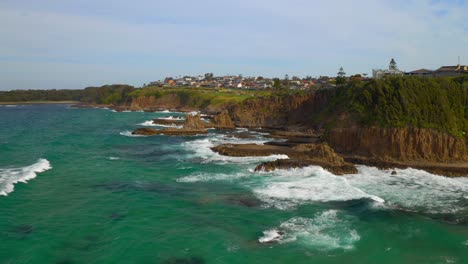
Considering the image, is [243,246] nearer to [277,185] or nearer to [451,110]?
[277,185]

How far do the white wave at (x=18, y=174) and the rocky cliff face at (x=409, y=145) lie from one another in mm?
33688

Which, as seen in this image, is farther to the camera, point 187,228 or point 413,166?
point 413,166

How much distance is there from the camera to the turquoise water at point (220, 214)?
23.0m

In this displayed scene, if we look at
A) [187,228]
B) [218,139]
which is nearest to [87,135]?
[218,139]

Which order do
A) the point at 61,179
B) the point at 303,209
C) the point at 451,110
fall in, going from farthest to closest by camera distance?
the point at 451,110
the point at 61,179
the point at 303,209

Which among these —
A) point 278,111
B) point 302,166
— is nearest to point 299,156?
point 302,166

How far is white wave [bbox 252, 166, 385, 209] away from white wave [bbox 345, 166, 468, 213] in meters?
1.72

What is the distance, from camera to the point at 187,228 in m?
26.5

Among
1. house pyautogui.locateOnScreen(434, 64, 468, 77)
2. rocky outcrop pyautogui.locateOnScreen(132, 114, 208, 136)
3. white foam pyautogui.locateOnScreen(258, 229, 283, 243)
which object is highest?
house pyautogui.locateOnScreen(434, 64, 468, 77)

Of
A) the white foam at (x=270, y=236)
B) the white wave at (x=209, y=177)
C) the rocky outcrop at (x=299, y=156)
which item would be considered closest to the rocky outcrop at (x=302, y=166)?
the rocky outcrop at (x=299, y=156)

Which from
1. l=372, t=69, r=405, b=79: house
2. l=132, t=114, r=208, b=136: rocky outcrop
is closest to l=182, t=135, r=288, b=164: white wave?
l=132, t=114, r=208, b=136: rocky outcrop

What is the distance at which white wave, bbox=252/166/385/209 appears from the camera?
32594 mm

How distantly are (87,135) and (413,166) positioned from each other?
175 feet

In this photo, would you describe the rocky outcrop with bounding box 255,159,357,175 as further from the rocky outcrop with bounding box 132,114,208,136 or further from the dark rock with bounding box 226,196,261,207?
the rocky outcrop with bounding box 132,114,208,136
